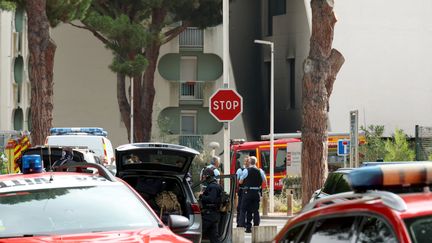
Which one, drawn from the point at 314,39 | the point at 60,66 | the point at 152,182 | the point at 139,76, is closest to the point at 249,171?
the point at 314,39

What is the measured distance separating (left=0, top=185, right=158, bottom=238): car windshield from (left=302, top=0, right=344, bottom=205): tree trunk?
13.4 m

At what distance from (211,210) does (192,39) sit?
45802 millimetres

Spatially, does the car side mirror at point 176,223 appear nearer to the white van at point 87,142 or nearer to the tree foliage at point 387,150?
the white van at point 87,142

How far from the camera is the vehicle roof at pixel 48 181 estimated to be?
9562 millimetres

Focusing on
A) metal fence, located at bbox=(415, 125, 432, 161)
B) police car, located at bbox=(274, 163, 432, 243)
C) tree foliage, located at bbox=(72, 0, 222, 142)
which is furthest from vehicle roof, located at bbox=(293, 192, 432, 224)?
tree foliage, located at bbox=(72, 0, 222, 142)

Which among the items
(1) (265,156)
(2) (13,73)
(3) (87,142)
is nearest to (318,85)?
(3) (87,142)

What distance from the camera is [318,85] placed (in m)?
22.8

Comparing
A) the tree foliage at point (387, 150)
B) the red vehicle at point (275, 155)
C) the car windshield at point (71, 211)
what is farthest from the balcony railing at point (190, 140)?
the car windshield at point (71, 211)

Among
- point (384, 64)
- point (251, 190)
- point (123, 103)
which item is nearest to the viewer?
point (251, 190)

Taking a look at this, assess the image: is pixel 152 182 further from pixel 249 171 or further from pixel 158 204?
pixel 249 171

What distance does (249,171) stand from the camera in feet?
77.8

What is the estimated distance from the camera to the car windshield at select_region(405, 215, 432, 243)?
471 centimetres

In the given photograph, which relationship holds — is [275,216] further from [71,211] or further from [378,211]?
[378,211]

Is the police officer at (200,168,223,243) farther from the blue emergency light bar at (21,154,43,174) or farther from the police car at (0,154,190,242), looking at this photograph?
the police car at (0,154,190,242)
